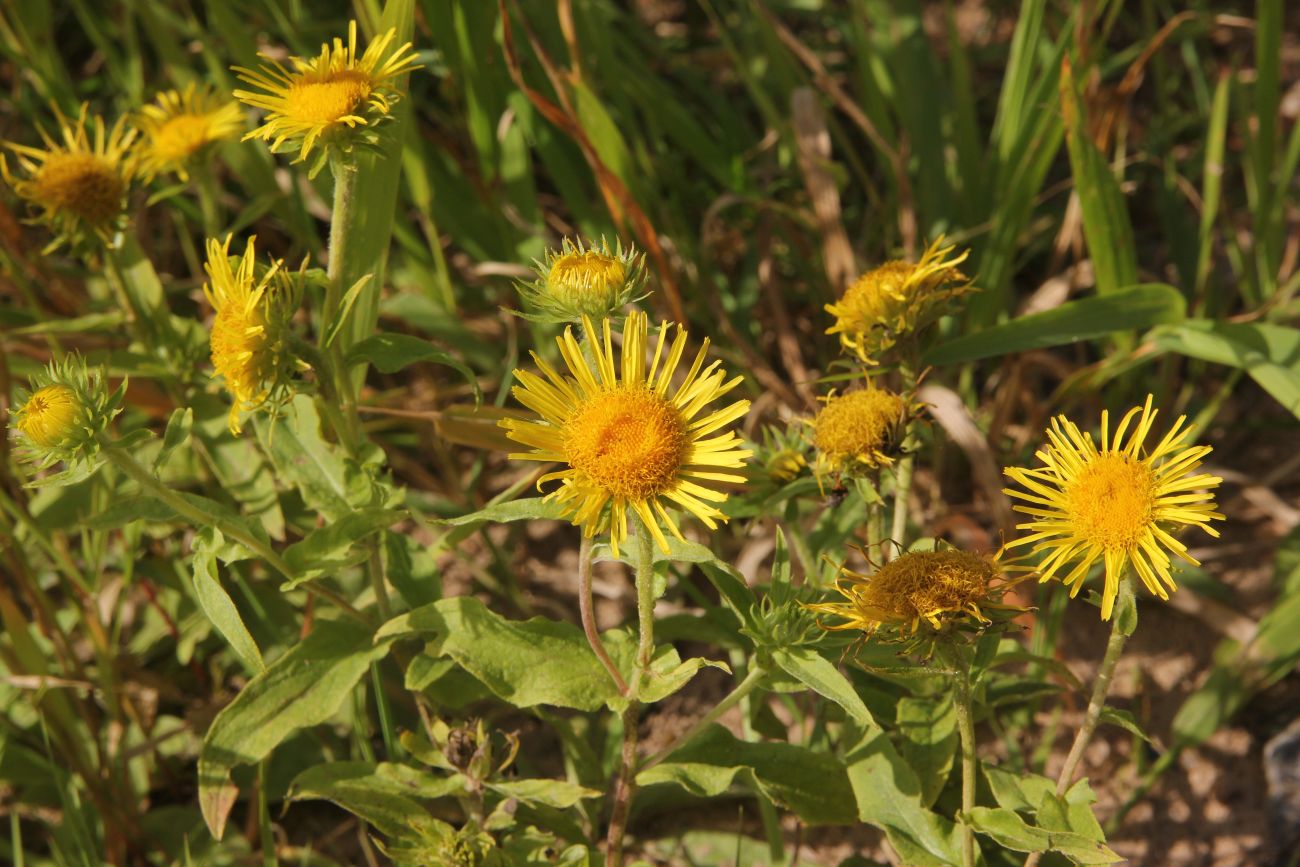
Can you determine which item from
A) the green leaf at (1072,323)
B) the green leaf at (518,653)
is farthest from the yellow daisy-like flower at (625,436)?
the green leaf at (1072,323)

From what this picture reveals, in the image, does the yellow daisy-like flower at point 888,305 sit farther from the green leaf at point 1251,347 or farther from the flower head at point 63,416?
the flower head at point 63,416

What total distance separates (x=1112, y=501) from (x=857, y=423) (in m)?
0.42

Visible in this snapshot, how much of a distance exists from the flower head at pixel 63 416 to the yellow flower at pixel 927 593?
114 centimetres

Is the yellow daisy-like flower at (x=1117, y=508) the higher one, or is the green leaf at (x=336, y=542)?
the yellow daisy-like flower at (x=1117, y=508)

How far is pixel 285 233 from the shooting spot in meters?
3.56

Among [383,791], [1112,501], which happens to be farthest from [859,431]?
[383,791]

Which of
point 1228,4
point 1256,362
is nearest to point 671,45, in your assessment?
point 1228,4

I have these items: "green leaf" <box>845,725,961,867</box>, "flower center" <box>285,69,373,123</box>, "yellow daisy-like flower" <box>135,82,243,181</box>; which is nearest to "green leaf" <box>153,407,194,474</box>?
"flower center" <box>285,69,373,123</box>

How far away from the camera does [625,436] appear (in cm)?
175

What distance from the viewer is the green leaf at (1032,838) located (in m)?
1.83

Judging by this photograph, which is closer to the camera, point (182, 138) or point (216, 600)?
point (216, 600)

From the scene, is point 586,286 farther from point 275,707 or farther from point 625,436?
point 275,707

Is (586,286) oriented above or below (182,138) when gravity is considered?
below

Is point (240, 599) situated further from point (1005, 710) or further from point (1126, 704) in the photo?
point (1126, 704)
